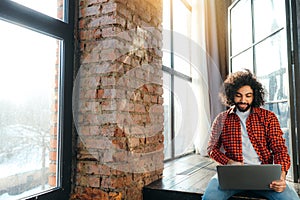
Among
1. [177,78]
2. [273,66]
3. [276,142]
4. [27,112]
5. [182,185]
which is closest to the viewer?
[27,112]

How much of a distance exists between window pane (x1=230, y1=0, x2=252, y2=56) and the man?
1152 mm

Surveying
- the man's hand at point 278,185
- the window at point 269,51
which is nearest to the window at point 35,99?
the man's hand at point 278,185

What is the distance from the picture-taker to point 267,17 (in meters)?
2.51

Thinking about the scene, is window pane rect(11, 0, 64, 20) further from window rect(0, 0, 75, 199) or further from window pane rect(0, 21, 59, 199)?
window pane rect(0, 21, 59, 199)

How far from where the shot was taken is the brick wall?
1.77 metres

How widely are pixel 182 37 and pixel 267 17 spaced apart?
1.51 meters

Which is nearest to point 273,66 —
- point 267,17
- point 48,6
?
point 267,17

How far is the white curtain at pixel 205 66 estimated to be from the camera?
12.4ft

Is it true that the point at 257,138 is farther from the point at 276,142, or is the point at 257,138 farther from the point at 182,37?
the point at 182,37

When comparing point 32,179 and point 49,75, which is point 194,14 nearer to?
point 49,75

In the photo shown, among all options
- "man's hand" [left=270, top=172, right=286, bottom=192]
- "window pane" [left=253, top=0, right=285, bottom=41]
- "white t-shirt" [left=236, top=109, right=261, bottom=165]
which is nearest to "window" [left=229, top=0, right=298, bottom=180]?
"window pane" [left=253, top=0, right=285, bottom=41]

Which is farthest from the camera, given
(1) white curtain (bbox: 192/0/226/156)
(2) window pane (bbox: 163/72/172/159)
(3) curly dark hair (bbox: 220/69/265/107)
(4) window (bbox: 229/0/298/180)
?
(1) white curtain (bbox: 192/0/226/156)

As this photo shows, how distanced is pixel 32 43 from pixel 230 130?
1282 mm

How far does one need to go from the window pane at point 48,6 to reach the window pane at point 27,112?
0.48 feet
